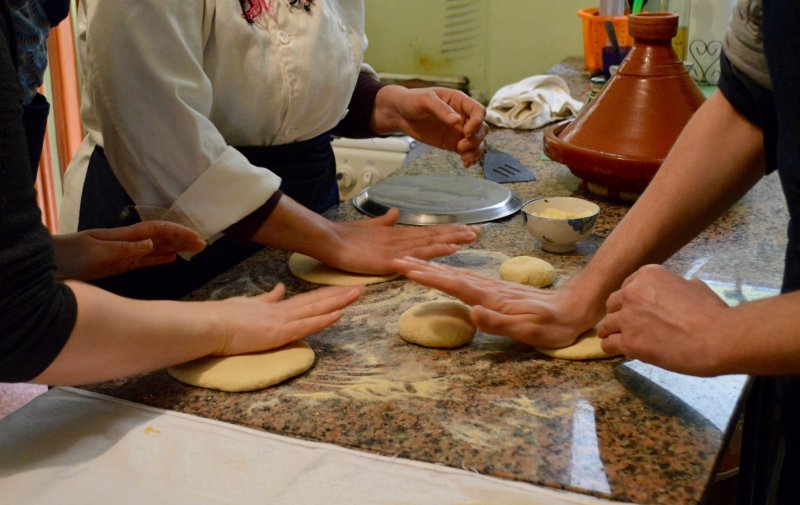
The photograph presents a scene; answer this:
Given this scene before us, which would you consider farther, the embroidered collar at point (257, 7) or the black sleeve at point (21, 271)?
the embroidered collar at point (257, 7)

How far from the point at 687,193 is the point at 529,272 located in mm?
292

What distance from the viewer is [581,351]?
1.12m

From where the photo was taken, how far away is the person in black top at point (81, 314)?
2.68 ft

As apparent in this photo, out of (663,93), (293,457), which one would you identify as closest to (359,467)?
(293,457)

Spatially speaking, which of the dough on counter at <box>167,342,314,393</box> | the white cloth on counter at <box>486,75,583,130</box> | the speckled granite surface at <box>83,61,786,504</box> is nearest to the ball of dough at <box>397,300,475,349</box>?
the speckled granite surface at <box>83,61,786,504</box>

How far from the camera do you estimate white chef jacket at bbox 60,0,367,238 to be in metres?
1.24

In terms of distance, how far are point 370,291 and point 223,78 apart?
454 mm

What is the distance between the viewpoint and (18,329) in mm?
849

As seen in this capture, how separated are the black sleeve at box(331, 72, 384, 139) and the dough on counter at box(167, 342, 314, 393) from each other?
911 mm

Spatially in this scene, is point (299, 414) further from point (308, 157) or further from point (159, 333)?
point (308, 157)

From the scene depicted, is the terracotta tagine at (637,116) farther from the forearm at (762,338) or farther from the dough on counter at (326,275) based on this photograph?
the forearm at (762,338)

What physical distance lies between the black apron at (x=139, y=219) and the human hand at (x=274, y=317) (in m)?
0.33

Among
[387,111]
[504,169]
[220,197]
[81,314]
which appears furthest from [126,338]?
[504,169]

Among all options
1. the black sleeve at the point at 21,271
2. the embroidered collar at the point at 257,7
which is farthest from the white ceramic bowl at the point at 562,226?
the black sleeve at the point at 21,271
